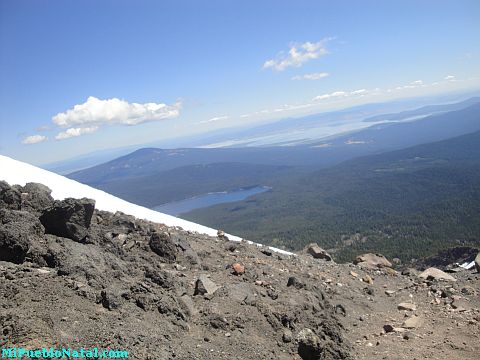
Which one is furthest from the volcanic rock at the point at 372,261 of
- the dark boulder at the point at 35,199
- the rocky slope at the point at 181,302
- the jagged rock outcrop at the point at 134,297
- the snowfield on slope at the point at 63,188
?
the dark boulder at the point at 35,199

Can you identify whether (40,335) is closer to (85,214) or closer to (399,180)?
(85,214)

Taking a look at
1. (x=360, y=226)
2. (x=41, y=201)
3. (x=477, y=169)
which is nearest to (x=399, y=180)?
(x=477, y=169)

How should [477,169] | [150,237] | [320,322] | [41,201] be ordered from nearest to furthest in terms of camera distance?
[320,322]
[41,201]
[150,237]
[477,169]

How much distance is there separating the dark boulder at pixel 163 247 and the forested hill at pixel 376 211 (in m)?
68.1

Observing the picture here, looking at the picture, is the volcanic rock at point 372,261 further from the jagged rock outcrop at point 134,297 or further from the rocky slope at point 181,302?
the jagged rock outcrop at point 134,297

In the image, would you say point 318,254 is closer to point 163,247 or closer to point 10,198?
point 163,247

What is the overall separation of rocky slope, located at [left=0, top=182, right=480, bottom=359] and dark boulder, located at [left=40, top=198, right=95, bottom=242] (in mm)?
26

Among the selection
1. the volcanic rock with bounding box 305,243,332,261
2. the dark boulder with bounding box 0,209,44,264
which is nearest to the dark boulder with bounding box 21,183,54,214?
the dark boulder with bounding box 0,209,44,264

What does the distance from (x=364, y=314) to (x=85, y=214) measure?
866 cm

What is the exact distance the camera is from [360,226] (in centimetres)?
10919

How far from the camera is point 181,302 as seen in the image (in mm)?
7750

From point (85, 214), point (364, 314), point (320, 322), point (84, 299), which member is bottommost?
point (364, 314)

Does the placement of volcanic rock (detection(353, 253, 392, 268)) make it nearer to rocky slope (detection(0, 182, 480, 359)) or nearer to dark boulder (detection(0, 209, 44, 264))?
rocky slope (detection(0, 182, 480, 359))

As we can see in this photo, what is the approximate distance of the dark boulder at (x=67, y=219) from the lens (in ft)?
29.2
